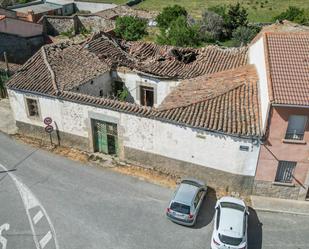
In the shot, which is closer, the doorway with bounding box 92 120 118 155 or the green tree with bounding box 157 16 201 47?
the doorway with bounding box 92 120 118 155

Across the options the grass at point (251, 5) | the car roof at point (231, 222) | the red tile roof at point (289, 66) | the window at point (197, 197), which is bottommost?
the window at point (197, 197)

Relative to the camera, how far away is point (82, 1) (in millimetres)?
66625

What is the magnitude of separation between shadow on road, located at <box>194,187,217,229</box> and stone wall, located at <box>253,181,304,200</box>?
2561mm

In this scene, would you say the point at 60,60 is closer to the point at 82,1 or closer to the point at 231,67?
the point at 231,67

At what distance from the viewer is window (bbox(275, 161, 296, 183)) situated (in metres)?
20.7

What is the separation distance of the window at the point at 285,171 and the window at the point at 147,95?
1237 cm

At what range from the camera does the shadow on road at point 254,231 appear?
1852 cm

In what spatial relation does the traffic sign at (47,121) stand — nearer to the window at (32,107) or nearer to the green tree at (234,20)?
the window at (32,107)

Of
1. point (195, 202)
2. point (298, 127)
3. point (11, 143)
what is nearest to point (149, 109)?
point (195, 202)

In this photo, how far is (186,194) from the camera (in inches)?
784

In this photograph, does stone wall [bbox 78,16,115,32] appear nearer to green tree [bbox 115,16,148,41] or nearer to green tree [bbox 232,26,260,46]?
green tree [bbox 115,16,148,41]

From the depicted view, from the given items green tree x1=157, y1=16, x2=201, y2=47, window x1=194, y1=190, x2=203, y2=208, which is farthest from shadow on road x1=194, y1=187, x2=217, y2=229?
green tree x1=157, y1=16, x2=201, y2=47

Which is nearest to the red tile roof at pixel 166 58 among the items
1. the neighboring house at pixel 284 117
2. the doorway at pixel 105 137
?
the doorway at pixel 105 137

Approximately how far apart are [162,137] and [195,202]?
4.70m
